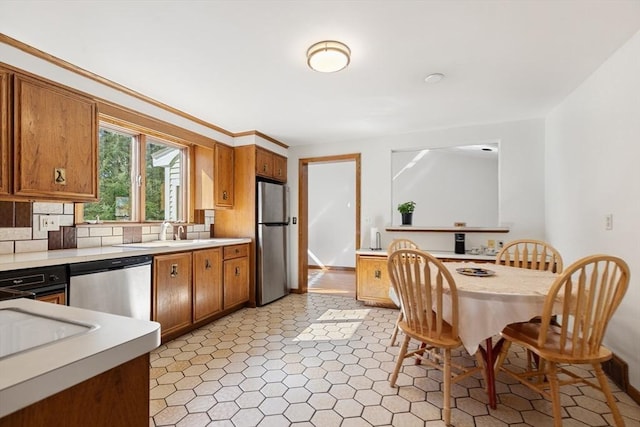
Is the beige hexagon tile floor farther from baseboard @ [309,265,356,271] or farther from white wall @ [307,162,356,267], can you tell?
white wall @ [307,162,356,267]

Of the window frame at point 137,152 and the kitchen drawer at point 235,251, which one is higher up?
the window frame at point 137,152

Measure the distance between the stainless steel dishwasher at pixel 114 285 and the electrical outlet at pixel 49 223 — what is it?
0.62 m

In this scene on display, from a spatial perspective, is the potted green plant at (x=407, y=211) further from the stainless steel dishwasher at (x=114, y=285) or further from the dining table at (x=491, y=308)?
the stainless steel dishwasher at (x=114, y=285)

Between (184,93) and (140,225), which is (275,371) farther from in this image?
(184,93)

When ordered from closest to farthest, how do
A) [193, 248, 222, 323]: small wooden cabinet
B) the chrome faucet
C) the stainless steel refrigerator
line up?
[193, 248, 222, 323]: small wooden cabinet → the chrome faucet → the stainless steel refrigerator

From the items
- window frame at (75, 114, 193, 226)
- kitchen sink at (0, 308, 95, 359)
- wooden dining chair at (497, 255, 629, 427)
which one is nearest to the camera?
kitchen sink at (0, 308, 95, 359)

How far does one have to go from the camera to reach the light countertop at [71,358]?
0.51 meters

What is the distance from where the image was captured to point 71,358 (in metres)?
0.60

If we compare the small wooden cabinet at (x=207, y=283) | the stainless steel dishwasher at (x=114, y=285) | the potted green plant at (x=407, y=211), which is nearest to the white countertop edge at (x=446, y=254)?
the potted green plant at (x=407, y=211)

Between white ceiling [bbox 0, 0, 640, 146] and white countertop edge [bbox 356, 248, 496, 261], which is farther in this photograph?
white countertop edge [bbox 356, 248, 496, 261]

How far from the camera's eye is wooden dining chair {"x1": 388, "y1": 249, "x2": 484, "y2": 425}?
1.78 m

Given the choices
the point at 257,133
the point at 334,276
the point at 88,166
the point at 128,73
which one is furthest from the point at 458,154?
the point at 88,166

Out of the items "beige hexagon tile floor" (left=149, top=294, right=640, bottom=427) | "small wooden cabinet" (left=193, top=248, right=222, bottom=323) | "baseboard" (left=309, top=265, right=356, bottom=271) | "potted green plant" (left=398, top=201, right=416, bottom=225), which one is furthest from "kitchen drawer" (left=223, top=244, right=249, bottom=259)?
"baseboard" (left=309, top=265, right=356, bottom=271)

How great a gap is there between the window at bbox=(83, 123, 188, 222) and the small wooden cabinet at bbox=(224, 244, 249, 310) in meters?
A: 0.80
